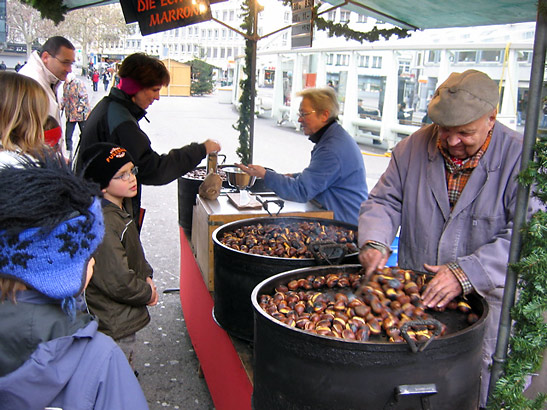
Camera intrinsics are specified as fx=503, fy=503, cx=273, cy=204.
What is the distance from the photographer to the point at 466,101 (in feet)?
6.23

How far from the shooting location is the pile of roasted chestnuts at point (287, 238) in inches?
95.2

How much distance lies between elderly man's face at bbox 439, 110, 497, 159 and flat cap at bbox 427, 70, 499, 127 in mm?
54

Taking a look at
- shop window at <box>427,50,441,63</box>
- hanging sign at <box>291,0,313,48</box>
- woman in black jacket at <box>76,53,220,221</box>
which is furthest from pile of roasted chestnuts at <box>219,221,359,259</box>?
shop window at <box>427,50,441,63</box>

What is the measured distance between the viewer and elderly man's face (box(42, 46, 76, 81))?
14.3ft

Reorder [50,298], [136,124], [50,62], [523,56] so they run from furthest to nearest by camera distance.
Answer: [523,56], [50,62], [136,124], [50,298]

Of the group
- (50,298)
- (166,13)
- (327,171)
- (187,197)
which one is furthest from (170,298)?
(50,298)

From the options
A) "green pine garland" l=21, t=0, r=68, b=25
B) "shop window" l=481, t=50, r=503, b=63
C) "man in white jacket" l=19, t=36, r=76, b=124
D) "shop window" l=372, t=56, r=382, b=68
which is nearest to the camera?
"green pine garland" l=21, t=0, r=68, b=25

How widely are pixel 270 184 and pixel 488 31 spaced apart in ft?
33.4

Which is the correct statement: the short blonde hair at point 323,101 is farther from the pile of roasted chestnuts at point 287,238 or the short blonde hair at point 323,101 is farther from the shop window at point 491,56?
the shop window at point 491,56

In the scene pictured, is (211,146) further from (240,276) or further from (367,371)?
(367,371)

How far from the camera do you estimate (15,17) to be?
36.3m

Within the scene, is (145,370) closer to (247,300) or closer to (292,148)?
(247,300)

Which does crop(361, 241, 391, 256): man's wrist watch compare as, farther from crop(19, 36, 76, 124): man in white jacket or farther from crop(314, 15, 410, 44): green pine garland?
crop(314, 15, 410, 44): green pine garland

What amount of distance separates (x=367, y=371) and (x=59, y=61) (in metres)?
4.03
